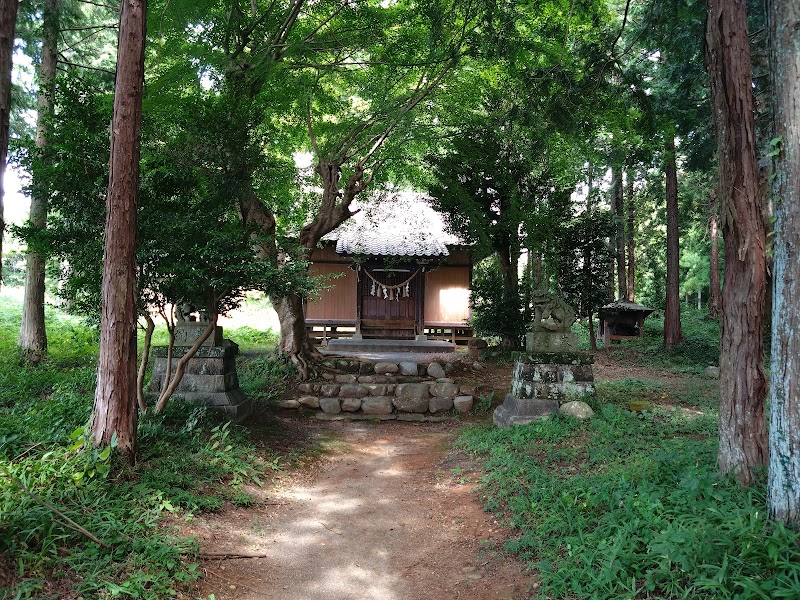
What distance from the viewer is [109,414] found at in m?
5.19

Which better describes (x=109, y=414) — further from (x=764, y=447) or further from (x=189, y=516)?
(x=764, y=447)

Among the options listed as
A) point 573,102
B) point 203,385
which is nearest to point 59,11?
point 203,385

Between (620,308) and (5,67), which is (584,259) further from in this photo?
(5,67)

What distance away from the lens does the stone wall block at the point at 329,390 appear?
36.0ft

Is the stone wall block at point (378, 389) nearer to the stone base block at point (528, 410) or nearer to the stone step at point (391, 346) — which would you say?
the stone base block at point (528, 410)

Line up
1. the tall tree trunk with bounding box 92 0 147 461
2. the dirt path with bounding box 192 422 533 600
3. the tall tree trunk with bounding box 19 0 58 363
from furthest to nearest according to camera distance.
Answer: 1. the tall tree trunk with bounding box 19 0 58 363
2. the tall tree trunk with bounding box 92 0 147 461
3. the dirt path with bounding box 192 422 533 600

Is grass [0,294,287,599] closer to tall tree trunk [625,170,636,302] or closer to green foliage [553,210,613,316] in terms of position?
green foliage [553,210,613,316]

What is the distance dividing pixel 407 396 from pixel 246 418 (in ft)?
11.5

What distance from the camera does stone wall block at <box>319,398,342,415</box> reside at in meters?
10.6

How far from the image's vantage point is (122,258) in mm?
5293

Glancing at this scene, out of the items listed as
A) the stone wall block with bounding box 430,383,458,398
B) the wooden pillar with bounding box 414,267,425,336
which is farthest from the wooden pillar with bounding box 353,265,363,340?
the stone wall block with bounding box 430,383,458,398

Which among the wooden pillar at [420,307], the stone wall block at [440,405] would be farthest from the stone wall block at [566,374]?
the wooden pillar at [420,307]

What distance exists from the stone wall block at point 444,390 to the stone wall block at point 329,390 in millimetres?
2031

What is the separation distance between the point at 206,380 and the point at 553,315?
5750mm
